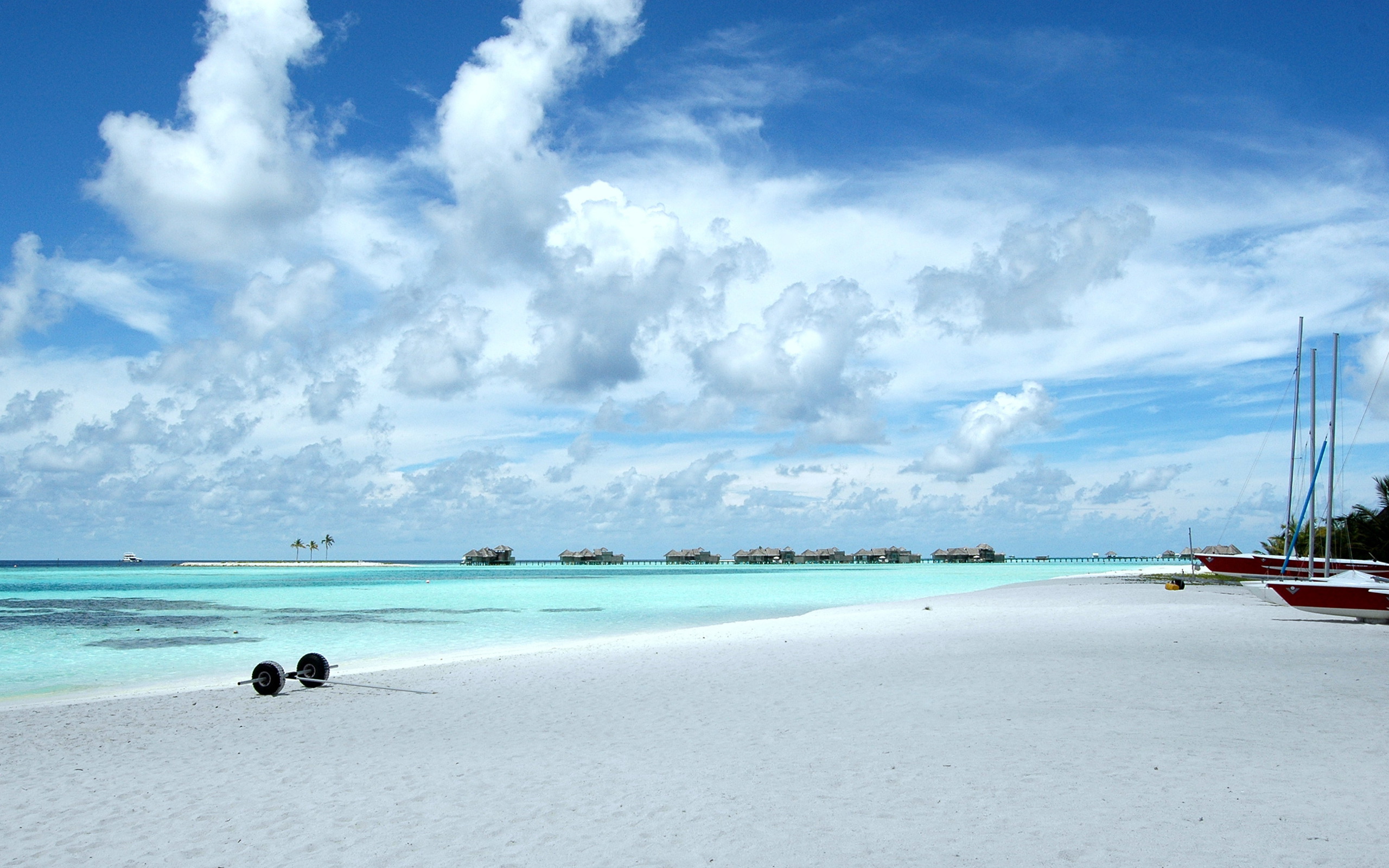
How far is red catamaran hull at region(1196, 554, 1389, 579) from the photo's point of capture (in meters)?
32.4

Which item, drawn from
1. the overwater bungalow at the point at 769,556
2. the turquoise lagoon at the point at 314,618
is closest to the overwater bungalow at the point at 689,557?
the overwater bungalow at the point at 769,556

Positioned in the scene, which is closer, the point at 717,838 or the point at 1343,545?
the point at 717,838

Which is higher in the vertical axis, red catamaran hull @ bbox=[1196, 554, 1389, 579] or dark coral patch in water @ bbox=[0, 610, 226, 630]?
red catamaran hull @ bbox=[1196, 554, 1389, 579]

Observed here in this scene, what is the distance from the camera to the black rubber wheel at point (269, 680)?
39.4ft

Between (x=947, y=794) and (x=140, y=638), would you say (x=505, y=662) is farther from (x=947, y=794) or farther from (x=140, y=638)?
(x=140, y=638)

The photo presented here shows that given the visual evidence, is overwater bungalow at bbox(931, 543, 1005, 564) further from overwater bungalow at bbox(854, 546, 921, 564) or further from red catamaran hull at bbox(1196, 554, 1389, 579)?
red catamaran hull at bbox(1196, 554, 1389, 579)

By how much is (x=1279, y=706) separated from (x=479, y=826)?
8290 mm

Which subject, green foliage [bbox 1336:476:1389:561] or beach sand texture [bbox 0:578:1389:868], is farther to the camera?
green foliage [bbox 1336:476:1389:561]

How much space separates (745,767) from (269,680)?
7726mm

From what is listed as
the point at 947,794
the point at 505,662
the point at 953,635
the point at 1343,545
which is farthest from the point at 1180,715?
the point at 1343,545

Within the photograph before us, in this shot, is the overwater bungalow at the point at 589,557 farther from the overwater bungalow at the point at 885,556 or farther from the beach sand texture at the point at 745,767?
the beach sand texture at the point at 745,767

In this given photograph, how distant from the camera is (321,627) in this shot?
90.1ft

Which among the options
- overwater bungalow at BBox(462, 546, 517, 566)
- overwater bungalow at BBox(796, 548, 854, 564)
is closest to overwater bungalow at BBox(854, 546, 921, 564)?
overwater bungalow at BBox(796, 548, 854, 564)

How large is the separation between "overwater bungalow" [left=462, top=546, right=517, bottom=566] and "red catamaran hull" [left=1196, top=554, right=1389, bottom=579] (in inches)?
4516
